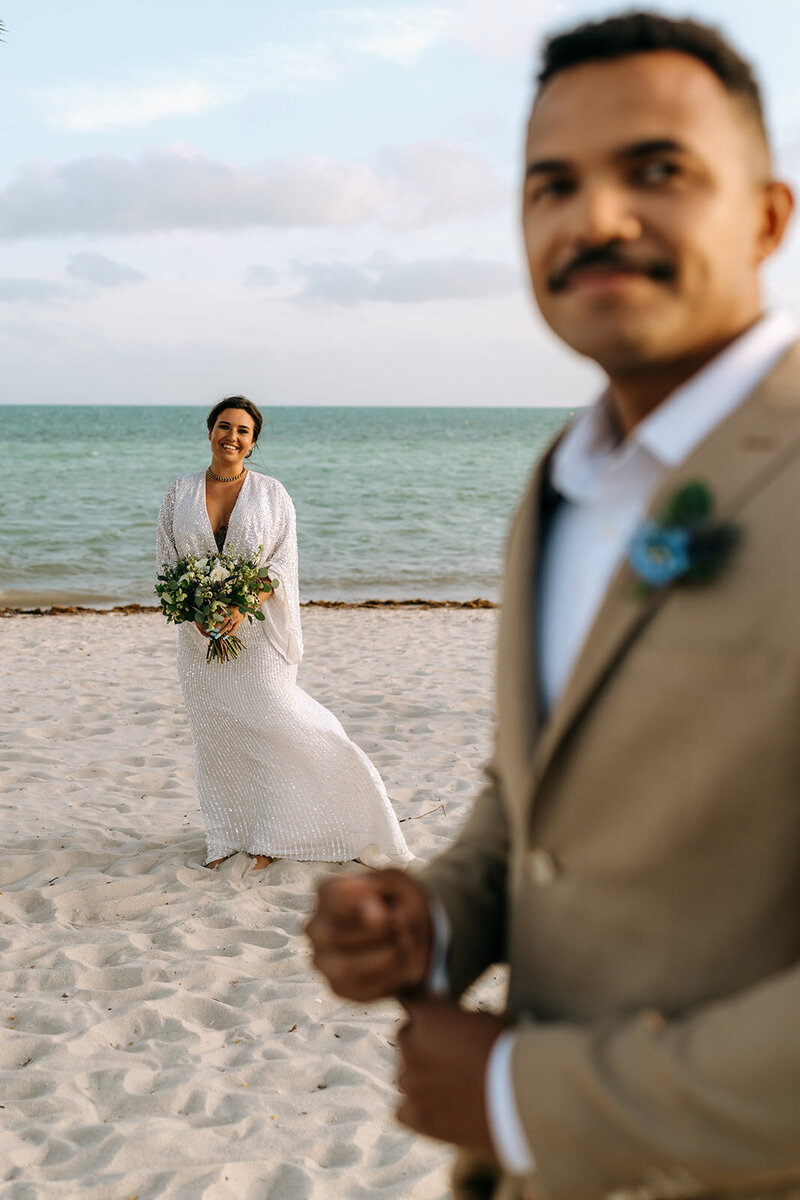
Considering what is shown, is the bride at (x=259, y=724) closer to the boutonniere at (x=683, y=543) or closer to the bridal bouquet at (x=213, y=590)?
the bridal bouquet at (x=213, y=590)

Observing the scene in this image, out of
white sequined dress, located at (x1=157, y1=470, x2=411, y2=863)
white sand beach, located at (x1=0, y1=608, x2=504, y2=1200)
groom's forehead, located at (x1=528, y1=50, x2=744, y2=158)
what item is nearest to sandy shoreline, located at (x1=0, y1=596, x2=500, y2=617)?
white sand beach, located at (x1=0, y1=608, x2=504, y2=1200)

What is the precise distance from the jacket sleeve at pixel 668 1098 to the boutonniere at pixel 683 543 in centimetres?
38

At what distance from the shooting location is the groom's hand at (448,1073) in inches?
44.3

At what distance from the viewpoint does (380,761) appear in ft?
24.5

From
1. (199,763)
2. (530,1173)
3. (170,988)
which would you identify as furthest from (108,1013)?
(530,1173)

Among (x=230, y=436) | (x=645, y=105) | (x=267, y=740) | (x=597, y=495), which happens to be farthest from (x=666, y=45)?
(x=267, y=740)

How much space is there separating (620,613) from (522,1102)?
1.67 ft

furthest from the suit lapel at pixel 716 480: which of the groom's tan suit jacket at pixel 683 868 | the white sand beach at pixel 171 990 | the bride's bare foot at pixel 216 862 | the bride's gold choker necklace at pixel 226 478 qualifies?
the bride's gold choker necklace at pixel 226 478

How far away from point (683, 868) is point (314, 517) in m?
25.9

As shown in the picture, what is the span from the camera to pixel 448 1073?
114 centimetres

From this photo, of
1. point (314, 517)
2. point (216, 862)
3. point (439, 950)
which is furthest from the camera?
point (314, 517)

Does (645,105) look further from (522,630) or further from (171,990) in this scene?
(171,990)

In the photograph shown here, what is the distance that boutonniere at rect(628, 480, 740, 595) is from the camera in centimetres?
102

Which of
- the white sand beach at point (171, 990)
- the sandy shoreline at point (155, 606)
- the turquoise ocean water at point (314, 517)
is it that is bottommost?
the white sand beach at point (171, 990)
